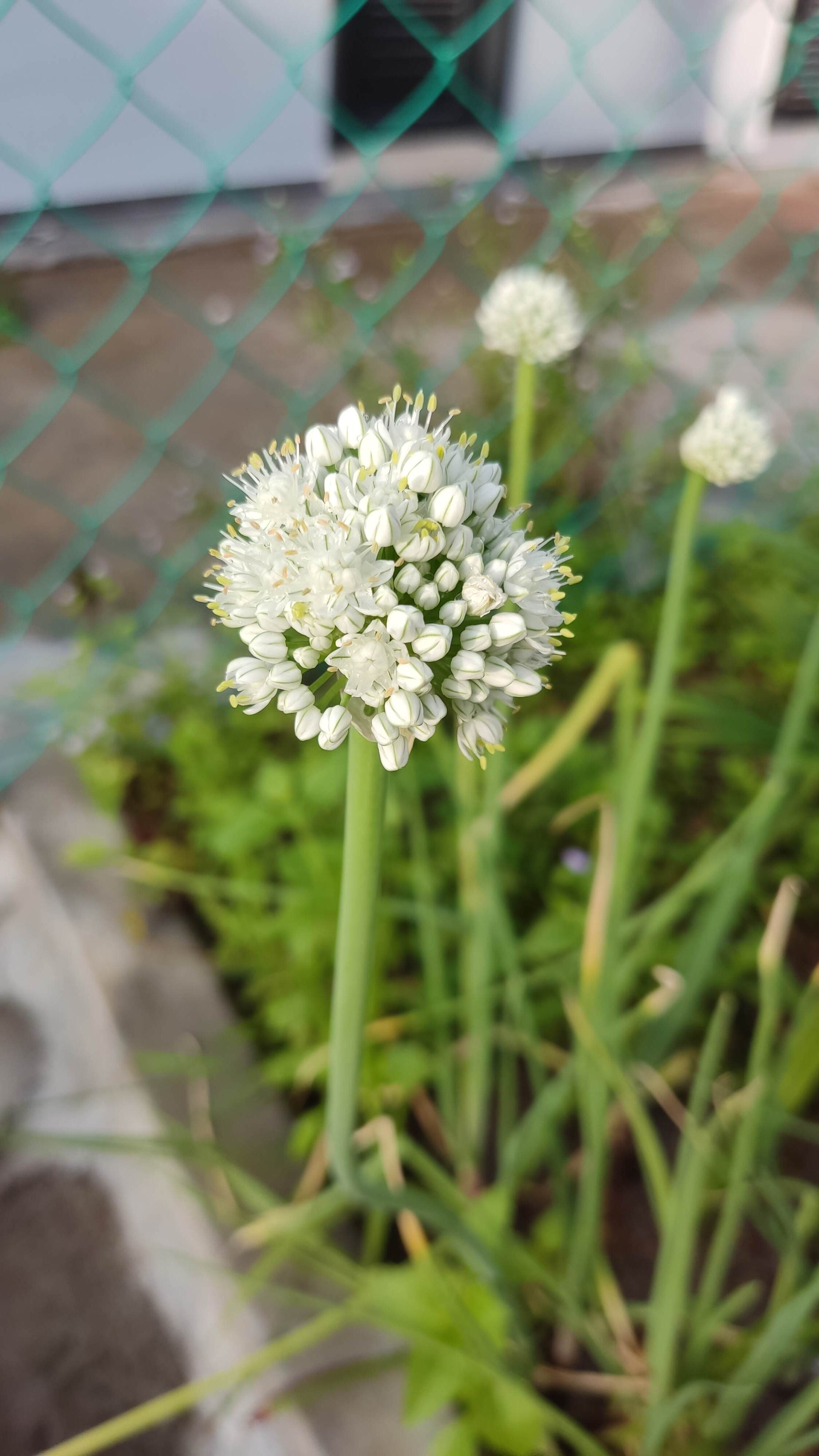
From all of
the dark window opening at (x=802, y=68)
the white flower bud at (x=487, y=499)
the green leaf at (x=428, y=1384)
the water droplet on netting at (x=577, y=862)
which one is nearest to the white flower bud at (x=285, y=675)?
the white flower bud at (x=487, y=499)

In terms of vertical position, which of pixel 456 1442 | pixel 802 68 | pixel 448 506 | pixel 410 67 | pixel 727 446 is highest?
pixel 410 67

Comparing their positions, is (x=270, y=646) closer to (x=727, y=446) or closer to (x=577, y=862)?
(x=727, y=446)

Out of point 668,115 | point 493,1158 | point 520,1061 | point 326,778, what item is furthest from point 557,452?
point 668,115

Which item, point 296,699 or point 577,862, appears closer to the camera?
point 296,699

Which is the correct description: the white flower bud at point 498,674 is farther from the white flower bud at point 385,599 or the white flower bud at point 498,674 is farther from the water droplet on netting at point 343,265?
the water droplet on netting at point 343,265

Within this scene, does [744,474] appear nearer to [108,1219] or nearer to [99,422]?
[108,1219]

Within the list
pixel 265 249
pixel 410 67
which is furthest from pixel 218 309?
pixel 410 67
